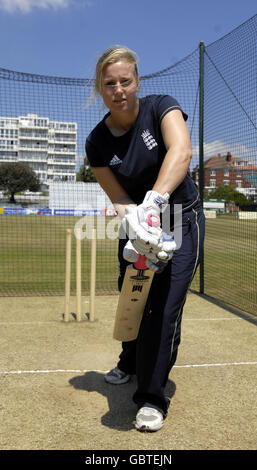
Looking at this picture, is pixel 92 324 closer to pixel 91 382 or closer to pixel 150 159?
pixel 91 382

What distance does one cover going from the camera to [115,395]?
331 centimetres

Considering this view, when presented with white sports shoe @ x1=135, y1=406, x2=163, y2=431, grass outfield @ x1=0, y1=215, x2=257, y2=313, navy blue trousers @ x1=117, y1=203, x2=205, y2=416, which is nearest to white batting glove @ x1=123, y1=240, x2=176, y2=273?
navy blue trousers @ x1=117, y1=203, x2=205, y2=416

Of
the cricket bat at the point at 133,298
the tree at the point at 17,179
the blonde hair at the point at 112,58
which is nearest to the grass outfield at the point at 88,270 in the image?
the cricket bat at the point at 133,298

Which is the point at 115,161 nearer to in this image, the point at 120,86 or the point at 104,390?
the point at 120,86

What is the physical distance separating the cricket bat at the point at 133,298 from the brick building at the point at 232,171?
3784 millimetres

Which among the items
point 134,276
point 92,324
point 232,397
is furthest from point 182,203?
point 92,324

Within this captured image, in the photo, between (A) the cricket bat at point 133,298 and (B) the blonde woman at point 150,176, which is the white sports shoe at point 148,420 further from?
(A) the cricket bat at point 133,298

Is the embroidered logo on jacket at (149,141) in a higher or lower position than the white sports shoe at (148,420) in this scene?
higher

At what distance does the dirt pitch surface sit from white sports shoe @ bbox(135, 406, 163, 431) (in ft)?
0.15

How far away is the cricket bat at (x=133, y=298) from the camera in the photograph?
279 cm

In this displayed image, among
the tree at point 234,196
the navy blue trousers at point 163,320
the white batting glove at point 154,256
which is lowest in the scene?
the navy blue trousers at point 163,320

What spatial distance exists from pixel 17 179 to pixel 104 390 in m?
48.5

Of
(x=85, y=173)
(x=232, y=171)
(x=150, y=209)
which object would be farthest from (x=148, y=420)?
(x=85, y=173)

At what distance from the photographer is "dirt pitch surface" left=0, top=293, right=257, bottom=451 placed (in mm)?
2650
